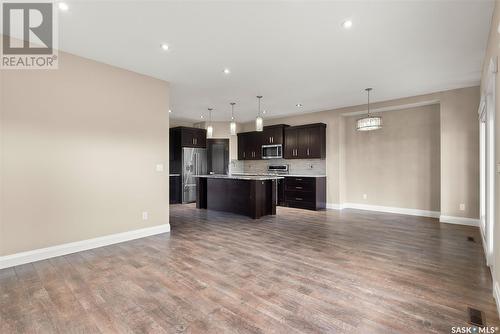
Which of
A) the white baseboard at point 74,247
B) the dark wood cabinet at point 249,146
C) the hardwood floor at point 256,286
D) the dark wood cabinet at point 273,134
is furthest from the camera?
the dark wood cabinet at point 249,146

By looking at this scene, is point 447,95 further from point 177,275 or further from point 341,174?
point 177,275

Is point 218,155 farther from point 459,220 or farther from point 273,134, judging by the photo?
point 459,220

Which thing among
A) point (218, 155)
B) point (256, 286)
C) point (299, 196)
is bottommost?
point (256, 286)

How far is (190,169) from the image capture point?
8.07m

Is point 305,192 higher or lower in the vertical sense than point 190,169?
lower

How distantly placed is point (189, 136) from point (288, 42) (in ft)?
18.4

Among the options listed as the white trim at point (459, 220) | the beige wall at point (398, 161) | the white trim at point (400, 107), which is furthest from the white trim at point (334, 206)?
the white trim at point (400, 107)

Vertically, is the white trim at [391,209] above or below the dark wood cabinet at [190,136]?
below

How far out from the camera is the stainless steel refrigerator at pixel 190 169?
25.9 feet

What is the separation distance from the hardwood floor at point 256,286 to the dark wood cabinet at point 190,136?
177 inches

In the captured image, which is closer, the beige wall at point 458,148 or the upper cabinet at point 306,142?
the beige wall at point 458,148

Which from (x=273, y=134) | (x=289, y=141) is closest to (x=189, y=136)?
(x=273, y=134)

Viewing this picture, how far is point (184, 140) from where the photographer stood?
7.96m

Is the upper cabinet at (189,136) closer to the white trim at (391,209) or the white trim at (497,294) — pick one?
the white trim at (391,209)
